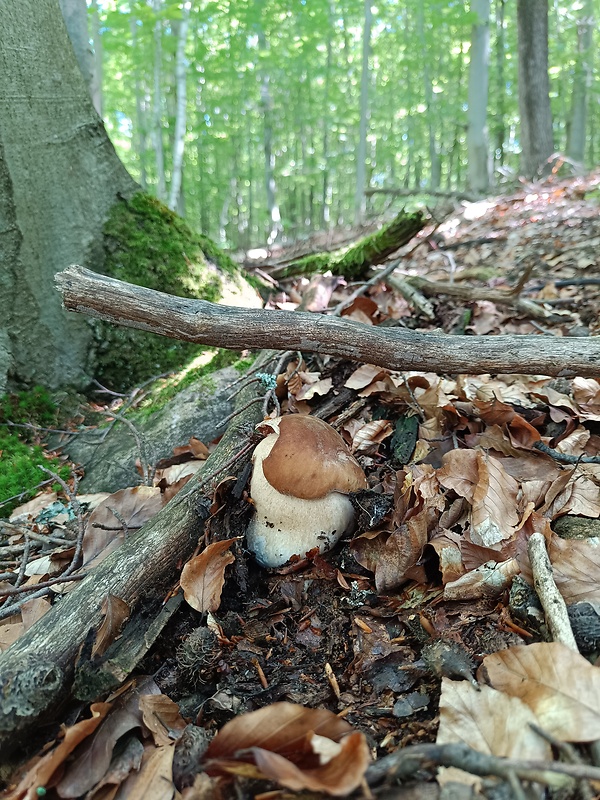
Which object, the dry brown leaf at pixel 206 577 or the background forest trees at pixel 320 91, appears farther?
the background forest trees at pixel 320 91

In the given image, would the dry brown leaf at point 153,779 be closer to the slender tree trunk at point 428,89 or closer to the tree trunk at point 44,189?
the tree trunk at point 44,189

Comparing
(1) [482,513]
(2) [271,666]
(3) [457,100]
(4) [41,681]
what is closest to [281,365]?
(1) [482,513]

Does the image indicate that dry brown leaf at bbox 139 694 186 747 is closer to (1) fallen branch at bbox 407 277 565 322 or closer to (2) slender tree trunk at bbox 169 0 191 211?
(1) fallen branch at bbox 407 277 565 322

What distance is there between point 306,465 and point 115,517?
0.92 m

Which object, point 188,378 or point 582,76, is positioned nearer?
point 188,378

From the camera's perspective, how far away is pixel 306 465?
6.34ft

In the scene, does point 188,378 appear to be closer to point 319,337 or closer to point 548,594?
point 319,337

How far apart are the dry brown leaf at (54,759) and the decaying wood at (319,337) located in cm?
129

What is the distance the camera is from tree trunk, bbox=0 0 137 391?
2.98 metres

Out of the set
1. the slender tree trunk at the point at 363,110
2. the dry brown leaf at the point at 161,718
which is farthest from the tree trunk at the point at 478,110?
the dry brown leaf at the point at 161,718

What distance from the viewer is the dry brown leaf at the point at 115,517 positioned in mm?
2074

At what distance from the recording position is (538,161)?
33.0ft

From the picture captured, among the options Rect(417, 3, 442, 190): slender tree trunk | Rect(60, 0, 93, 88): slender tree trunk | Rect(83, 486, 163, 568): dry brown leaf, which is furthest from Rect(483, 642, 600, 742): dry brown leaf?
Rect(417, 3, 442, 190): slender tree trunk

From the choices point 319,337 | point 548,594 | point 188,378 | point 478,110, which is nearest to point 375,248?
point 188,378
